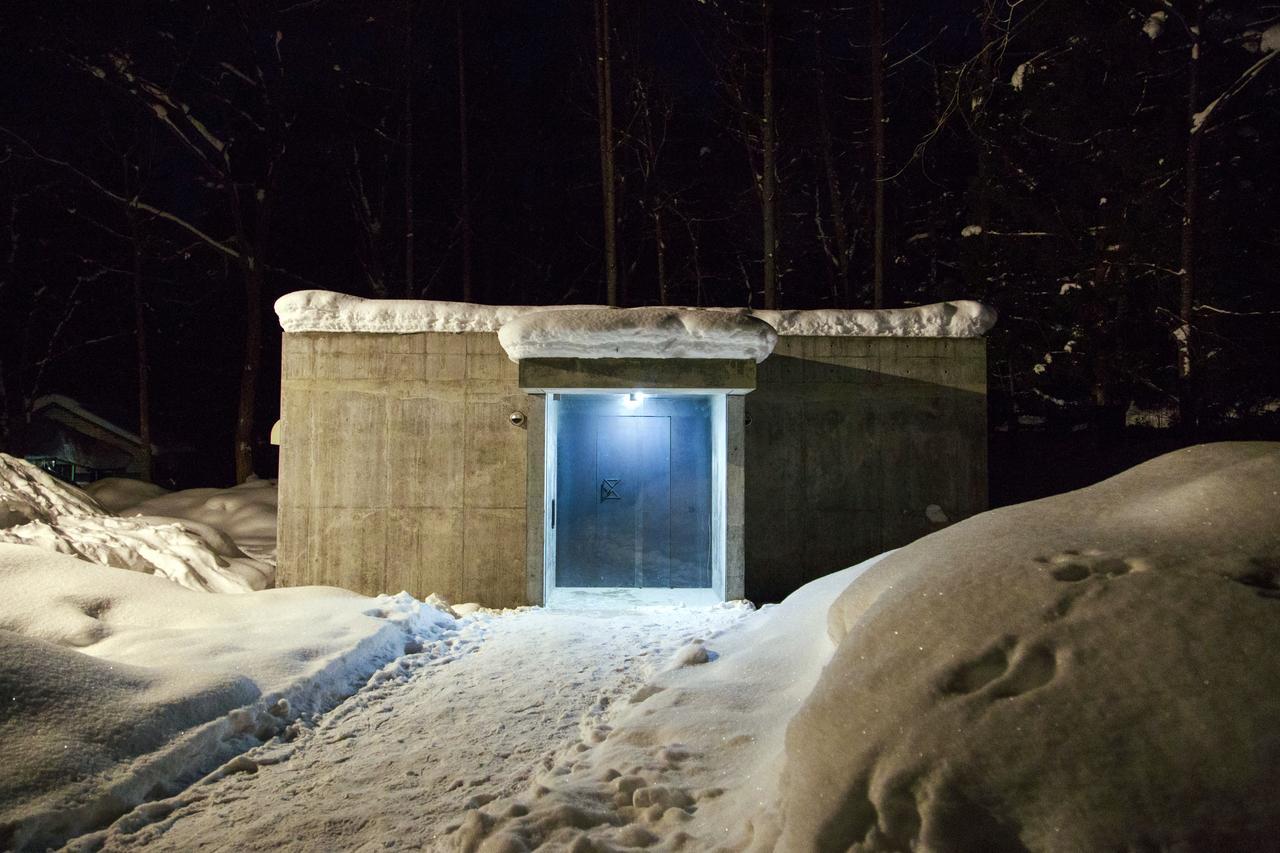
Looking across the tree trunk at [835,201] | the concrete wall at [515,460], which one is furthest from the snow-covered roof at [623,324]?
the tree trunk at [835,201]

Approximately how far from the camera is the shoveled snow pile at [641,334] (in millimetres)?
8180

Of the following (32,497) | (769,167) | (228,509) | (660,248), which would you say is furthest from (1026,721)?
(660,248)

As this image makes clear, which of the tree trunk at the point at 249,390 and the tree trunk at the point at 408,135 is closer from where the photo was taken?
the tree trunk at the point at 249,390

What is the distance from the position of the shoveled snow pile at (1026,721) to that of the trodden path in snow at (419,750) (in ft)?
1.36

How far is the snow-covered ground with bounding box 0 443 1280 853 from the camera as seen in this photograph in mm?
2904

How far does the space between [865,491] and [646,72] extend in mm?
13817

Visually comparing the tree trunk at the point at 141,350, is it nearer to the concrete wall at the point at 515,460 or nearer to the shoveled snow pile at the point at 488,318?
Answer: the shoveled snow pile at the point at 488,318

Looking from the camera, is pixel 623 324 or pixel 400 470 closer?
pixel 623 324

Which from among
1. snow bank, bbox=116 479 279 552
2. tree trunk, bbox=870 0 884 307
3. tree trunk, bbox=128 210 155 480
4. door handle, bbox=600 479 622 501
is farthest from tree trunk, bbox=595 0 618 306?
tree trunk, bbox=128 210 155 480

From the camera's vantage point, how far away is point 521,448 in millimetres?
9094

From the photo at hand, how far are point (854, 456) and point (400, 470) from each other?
5.14m

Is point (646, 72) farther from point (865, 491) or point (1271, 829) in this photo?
→ point (1271, 829)

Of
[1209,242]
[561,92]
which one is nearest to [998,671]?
[1209,242]

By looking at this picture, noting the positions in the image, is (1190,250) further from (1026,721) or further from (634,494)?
(1026,721)
